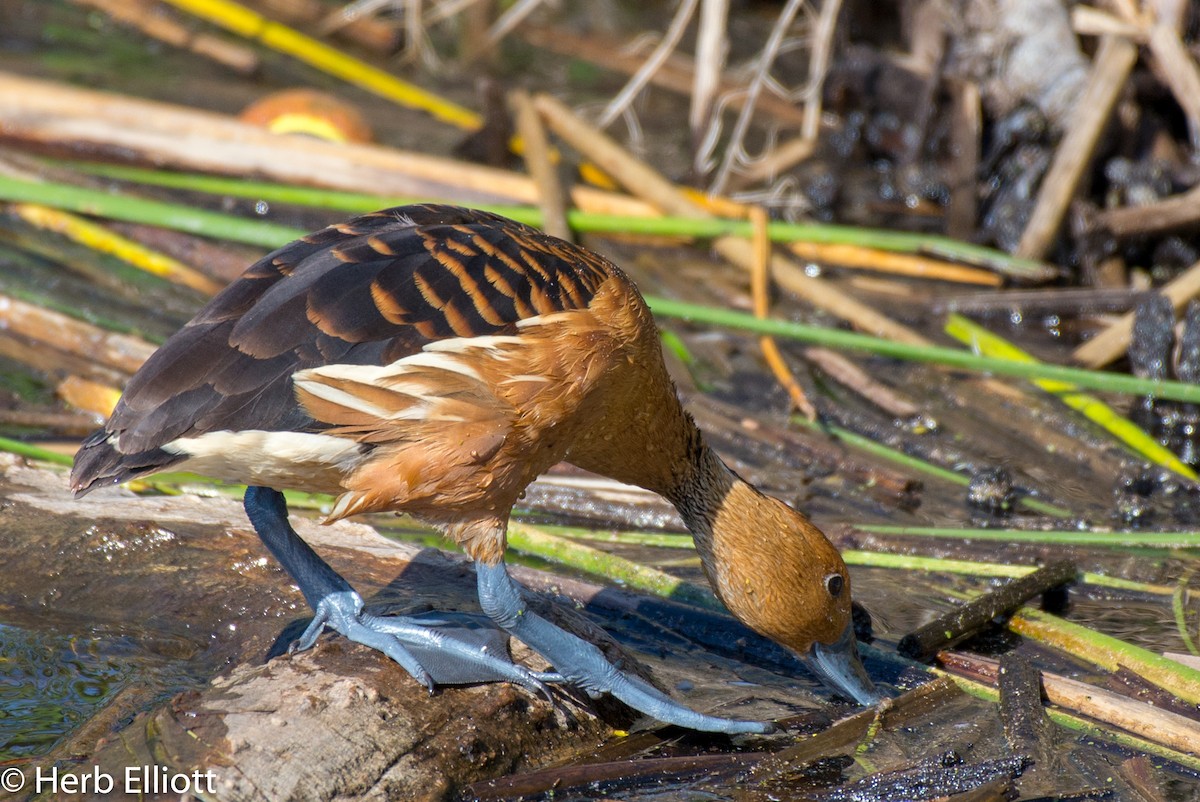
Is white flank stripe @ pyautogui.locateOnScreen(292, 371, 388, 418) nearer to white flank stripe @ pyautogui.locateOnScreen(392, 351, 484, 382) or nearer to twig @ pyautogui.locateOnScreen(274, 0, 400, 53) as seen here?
white flank stripe @ pyautogui.locateOnScreen(392, 351, 484, 382)

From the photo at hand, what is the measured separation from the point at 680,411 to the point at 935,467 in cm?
164

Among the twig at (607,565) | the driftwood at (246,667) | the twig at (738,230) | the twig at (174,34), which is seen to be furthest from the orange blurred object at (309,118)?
the twig at (607,565)

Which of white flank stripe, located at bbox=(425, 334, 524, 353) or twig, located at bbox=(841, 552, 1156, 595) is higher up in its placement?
white flank stripe, located at bbox=(425, 334, 524, 353)

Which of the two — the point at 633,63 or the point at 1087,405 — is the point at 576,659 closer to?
the point at 1087,405

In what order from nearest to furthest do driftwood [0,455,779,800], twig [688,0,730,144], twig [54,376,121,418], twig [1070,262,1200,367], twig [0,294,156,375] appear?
driftwood [0,455,779,800], twig [54,376,121,418], twig [0,294,156,375], twig [1070,262,1200,367], twig [688,0,730,144]

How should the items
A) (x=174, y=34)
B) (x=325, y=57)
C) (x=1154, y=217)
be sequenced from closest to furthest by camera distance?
(x=1154, y=217) < (x=325, y=57) < (x=174, y=34)

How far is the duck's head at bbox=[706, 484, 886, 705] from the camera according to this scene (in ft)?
12.9

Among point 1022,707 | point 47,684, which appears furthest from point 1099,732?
point 47,684

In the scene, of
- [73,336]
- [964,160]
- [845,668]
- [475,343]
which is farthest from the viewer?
[964,160]

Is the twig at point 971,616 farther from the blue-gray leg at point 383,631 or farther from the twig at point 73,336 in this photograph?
the twig at point 73,336

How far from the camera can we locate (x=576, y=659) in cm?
364

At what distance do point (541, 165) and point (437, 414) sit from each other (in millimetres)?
3881

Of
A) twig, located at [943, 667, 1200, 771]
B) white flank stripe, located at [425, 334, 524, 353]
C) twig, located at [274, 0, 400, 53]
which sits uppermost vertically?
twig, located at [274, 0, 400, 53]

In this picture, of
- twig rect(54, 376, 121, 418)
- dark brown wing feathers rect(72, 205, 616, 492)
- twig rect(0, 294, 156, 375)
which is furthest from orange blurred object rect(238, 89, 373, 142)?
dark brown wing feathers rect(72, 205, 616, 492)
